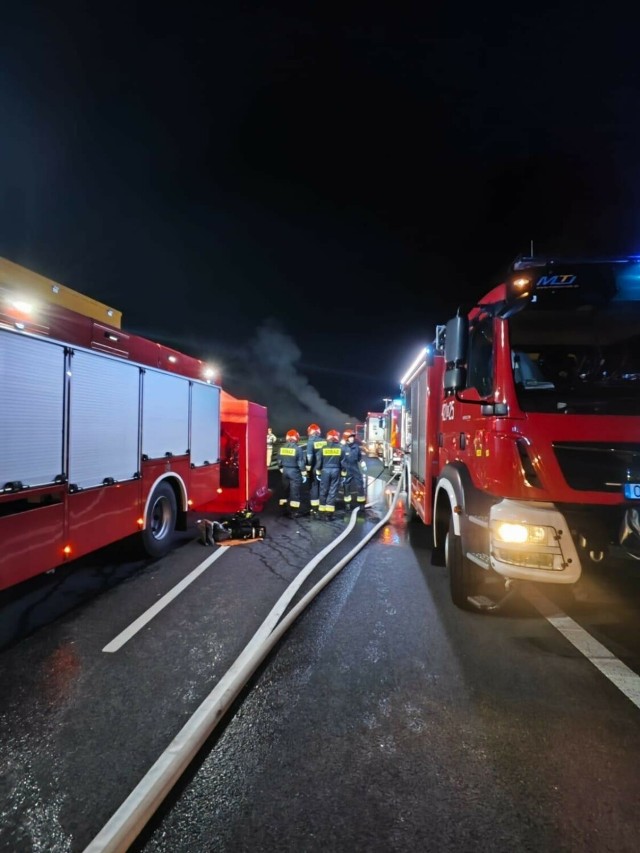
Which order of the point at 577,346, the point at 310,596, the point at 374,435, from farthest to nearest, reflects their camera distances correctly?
the point at 374,435, the point at 310,596, the point at 577,346

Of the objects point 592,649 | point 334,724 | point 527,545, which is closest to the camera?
point 334,724

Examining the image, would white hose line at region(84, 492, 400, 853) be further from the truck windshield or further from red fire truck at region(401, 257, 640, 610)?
the truck windshield

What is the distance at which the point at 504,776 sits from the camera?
230cm

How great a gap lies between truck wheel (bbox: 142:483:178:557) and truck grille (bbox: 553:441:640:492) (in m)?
4.58

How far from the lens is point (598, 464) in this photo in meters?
3.47

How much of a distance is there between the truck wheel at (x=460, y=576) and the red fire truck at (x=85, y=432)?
135 inches

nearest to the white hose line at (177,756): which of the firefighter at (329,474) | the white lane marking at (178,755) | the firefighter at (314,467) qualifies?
the white lane marking at (178,755)

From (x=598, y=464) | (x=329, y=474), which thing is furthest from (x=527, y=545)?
(x=329, y=474)

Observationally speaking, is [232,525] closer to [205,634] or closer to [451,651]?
[205,634]

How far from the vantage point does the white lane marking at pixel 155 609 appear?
12.2 ft

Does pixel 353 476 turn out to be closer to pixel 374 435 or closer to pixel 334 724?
pixel 334 724

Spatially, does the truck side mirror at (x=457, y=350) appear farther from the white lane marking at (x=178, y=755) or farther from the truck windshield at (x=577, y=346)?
the white lane marking at (x=178, y=755)

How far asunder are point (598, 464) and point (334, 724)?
96.6 inches

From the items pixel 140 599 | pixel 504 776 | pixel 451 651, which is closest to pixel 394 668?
pixel 451 651
